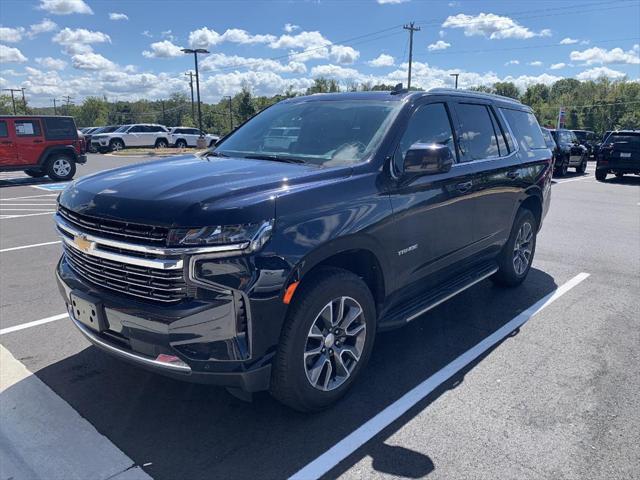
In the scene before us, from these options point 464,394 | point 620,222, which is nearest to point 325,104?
point 464,394

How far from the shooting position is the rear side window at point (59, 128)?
52.5 ft

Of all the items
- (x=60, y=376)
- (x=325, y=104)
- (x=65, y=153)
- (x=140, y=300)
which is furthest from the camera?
(x=65, y=153)

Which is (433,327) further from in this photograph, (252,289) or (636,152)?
(636,152)

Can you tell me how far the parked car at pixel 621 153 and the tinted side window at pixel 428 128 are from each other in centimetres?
1634

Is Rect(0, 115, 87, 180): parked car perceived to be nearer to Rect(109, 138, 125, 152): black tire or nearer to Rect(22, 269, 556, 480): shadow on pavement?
Rect(22, 269, 556, 480): shadow on pavement

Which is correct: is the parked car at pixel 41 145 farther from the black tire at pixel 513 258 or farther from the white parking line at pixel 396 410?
the white parking line at pixel 396 410

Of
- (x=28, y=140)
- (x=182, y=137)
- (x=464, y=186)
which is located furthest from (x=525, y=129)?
(x=182, y=137)

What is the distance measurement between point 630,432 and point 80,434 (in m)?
3.17

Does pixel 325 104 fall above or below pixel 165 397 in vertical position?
above

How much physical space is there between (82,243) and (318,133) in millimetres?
1832

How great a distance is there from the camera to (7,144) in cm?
1536

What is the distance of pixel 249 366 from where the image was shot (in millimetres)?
2543

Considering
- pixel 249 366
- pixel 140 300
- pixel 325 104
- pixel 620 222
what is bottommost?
pixel 620 222

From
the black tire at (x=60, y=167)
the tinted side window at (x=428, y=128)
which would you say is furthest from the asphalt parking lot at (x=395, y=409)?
the black tire at (x=60, y=167)
